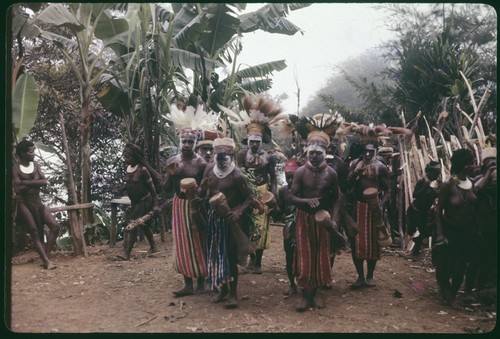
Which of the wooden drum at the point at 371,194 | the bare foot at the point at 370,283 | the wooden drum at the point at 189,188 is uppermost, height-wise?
the wooden drum at the point at 189,188

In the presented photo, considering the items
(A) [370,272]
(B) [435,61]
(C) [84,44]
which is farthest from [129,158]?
(B) [435,61]

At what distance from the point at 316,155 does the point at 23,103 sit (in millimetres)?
3791

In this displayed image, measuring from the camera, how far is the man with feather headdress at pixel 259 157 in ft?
17.6

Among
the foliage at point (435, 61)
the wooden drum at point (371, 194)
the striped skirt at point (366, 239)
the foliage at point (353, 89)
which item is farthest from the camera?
the foliage at point (353, 89)

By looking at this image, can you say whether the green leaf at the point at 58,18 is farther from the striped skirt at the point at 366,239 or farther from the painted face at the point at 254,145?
the striped skirt at the point at 366,239

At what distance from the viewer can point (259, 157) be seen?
19.4 ft

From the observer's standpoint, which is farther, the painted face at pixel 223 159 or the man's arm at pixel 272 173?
the man's arm at pixel 272 173

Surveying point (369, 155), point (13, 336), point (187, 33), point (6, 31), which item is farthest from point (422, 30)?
point (13, 336)

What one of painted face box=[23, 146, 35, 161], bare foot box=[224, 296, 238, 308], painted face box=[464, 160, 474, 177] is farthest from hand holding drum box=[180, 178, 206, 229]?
painted face box=[464, 160, 474, 177]

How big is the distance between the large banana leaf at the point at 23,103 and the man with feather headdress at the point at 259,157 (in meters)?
2.50

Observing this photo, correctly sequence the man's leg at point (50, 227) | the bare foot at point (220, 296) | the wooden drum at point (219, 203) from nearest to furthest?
the wooden drum at point (219, 203), the bare foot at point (220, 296), the man's leg at point (50, 227)

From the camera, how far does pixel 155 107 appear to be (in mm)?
7660

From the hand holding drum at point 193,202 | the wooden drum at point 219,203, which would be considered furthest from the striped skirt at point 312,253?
the hand holding drum at point 193,202

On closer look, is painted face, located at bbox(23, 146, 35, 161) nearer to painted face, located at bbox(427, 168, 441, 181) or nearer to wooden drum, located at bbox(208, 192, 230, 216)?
wooden drum, located at bbox(208, 192, 230, 216)
